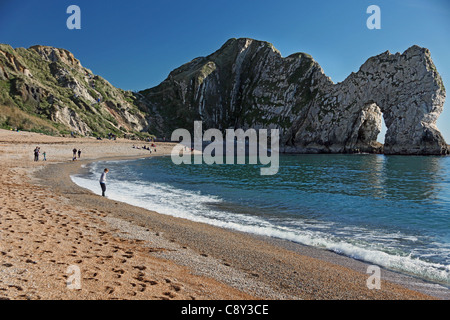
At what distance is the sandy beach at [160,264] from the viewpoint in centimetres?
524

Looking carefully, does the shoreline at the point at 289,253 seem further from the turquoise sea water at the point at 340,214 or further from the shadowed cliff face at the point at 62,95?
the shadowed cliff face at the point at 62,95

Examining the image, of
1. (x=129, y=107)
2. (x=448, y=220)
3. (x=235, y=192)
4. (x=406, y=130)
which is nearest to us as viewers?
(x=448, y=220)

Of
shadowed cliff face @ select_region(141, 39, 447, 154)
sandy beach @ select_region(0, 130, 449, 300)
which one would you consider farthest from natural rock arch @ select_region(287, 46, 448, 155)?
sandy beach @ select_region(0, 130, 449, 300)

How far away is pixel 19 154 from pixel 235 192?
39289mm

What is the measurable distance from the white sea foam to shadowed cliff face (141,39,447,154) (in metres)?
87.6

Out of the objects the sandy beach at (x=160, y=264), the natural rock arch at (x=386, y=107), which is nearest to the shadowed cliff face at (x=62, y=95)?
the sandy beach at (x=160, y=264)

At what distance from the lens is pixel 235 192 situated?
2267cm

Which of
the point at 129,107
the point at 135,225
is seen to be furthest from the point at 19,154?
the point at 129,107

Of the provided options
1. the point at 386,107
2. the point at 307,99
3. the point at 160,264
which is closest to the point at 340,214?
the point at 160,264

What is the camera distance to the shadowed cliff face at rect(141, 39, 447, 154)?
82.6 m

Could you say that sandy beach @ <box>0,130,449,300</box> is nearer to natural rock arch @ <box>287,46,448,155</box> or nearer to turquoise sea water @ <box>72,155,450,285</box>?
turquoise sea water @ <box>72,155,450,285</box>

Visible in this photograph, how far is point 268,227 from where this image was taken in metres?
12.5

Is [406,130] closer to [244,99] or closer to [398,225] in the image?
[244,99]

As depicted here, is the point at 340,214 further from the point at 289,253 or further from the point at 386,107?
the point at 386,107
